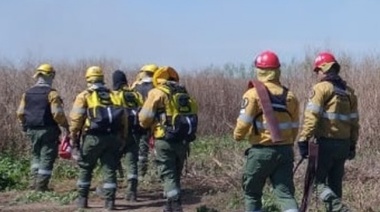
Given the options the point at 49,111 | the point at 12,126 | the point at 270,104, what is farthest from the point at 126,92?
the point at 12,126

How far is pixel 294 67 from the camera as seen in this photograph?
20.5 meters

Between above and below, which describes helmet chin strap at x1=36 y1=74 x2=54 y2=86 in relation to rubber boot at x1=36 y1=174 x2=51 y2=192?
above

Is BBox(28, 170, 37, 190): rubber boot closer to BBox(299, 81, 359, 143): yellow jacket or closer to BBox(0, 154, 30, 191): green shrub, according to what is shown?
BBox(0, 154, 30, 191): green shrub

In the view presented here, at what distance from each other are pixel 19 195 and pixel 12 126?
4.83 meters

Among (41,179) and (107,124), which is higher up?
(107,124)

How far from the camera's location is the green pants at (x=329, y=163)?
10906mm

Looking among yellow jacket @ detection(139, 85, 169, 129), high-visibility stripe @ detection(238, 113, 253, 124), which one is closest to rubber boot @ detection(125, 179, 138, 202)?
yellow jacket @ detection(139, 85, 169, 129)

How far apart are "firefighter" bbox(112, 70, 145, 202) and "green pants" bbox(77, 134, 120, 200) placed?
0.68 m

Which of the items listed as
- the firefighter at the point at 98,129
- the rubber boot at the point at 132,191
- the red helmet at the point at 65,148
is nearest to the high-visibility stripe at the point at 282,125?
the firefighter at the point at 98,129

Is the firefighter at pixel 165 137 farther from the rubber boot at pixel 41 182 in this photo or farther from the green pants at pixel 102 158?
the rubber boot at pixel 41 182

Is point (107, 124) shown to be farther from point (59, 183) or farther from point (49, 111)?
point (59, 183)

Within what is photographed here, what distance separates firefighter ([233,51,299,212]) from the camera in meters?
9.71

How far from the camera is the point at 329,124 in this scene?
35.7 ft

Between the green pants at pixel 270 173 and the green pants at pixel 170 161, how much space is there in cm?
205
